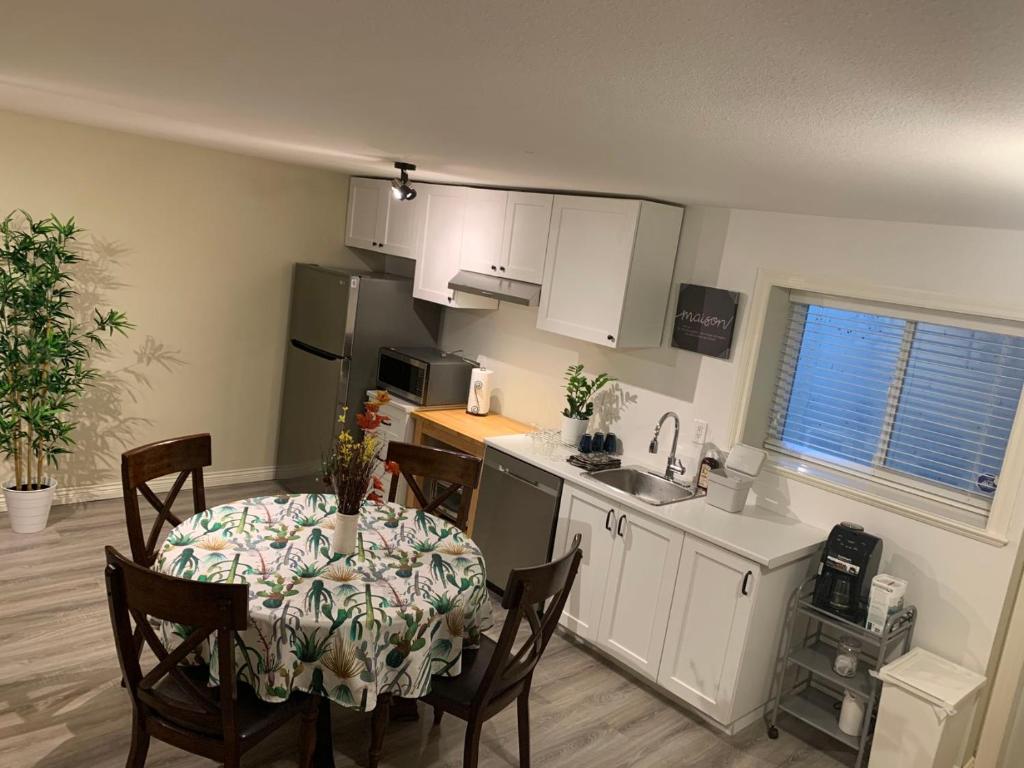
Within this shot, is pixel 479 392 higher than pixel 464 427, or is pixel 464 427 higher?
pixel 479 392

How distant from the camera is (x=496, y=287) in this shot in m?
4.65

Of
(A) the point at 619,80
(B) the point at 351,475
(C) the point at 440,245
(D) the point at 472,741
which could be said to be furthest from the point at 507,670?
(C) the point at 440,245

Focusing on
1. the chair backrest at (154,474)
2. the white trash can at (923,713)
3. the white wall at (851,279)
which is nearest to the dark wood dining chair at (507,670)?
the chair backrest at (154,474)

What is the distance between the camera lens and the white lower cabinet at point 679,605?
340 cm

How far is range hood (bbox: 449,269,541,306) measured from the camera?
444 centimetres

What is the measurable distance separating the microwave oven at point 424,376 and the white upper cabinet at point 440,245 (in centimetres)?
38

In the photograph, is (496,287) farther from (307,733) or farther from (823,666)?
(307,733)

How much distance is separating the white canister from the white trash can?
0.15 metres

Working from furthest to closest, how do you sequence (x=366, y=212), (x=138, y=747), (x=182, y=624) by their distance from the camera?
(x=366, y=212)
(x=138, y=747)
(x=182, y=624)

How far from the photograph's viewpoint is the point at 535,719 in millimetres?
3426

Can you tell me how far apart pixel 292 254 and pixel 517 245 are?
1884 mm

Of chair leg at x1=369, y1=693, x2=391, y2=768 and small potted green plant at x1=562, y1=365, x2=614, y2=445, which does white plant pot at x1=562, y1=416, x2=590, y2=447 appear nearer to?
small potted green plant at x1=562, y1=365, x2=614, y2=445

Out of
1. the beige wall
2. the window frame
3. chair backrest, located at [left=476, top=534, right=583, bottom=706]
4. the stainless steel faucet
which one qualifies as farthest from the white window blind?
the beige wall

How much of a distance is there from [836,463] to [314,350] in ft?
10.9
